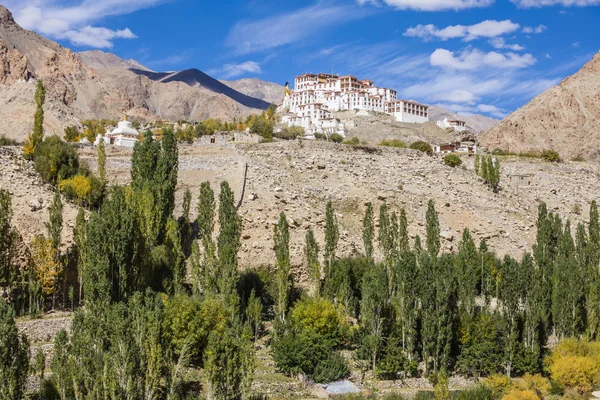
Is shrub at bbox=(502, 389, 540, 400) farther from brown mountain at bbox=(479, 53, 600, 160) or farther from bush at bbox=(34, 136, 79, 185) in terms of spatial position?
brown mountain at bbox=(479, 53, 600, 160)

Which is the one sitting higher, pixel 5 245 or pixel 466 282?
pixel 5 245

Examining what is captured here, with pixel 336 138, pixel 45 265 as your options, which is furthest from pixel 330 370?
pixel 336 138

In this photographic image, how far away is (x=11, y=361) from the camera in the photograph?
19.9 m

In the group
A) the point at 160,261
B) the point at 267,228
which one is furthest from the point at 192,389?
the point at 267,228

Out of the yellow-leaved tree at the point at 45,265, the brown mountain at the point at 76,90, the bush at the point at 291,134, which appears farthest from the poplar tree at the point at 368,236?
the brown mountain at the point at 76,90

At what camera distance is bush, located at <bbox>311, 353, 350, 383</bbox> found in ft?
86.0

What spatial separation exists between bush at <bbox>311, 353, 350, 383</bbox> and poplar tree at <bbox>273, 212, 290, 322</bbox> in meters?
3.69

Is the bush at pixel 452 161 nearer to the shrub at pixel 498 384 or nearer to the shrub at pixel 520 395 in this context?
the shrub at pixel 498 384

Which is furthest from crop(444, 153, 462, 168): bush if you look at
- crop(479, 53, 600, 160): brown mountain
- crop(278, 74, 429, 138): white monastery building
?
crop(479, 53, 600, 160): brown mountain

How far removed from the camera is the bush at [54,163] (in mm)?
38469

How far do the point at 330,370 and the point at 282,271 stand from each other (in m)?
6.30

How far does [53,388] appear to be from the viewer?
2147 cm

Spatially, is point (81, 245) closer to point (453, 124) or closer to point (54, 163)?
point (54, 163)

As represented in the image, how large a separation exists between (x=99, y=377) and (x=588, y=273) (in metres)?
24.1
